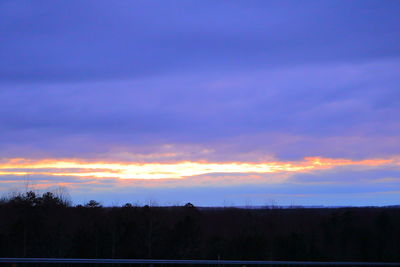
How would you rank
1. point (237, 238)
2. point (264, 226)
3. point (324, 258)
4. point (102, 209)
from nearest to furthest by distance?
point (324, 258)
point (237, 238)
point (102, 209)
point (264, 226)

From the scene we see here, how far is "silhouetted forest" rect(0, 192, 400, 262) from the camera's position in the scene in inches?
1159

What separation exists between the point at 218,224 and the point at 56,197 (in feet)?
57.8

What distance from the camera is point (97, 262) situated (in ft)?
37.7

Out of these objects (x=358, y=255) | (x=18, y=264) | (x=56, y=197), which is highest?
(x=56, y=197)

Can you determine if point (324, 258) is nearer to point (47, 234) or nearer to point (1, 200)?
point (47, 234)

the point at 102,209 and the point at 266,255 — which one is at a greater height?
the point at 102,209

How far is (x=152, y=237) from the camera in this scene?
35906 millimetres

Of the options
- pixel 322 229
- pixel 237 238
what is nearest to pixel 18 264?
pixel 237 238

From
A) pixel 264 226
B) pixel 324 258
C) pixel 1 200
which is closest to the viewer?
pixel 324 258

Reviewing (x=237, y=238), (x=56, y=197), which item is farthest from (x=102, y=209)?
(x=237, y=238)

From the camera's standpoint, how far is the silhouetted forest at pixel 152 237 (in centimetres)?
2944

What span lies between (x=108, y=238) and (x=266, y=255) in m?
11.8

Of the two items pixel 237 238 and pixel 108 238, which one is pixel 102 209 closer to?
pixel 108 238

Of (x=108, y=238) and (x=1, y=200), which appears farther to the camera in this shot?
(x=1, y=200)
